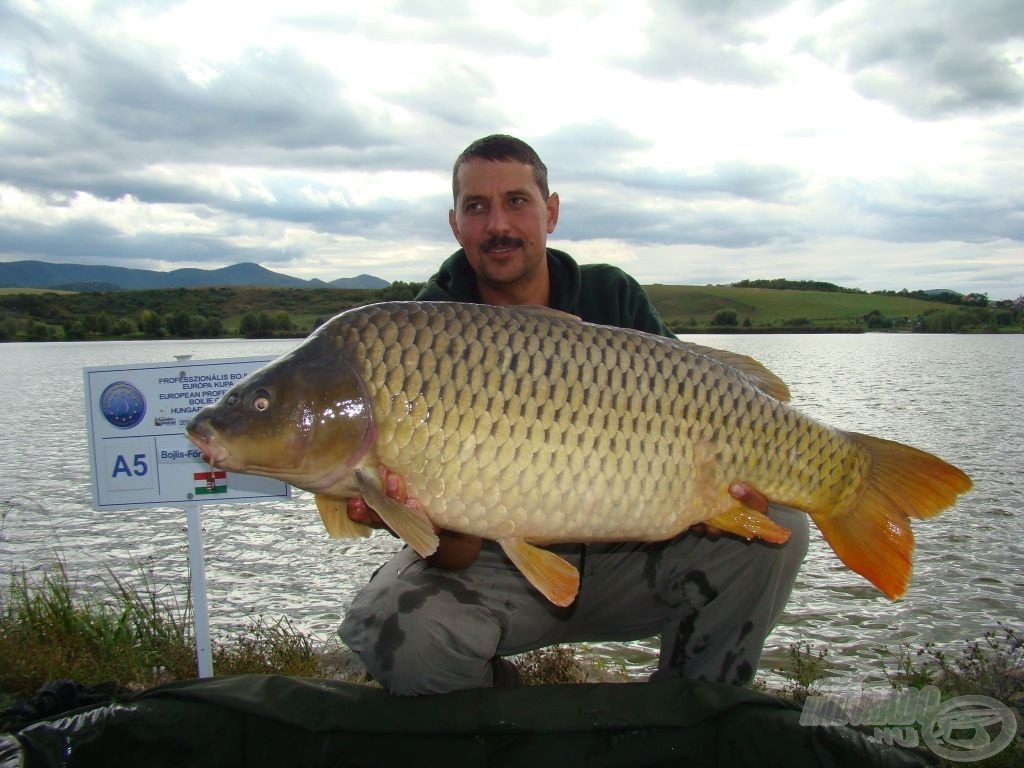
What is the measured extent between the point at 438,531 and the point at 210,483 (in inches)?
30.2

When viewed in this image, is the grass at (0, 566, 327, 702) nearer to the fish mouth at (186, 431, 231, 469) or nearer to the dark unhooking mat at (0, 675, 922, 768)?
the dark unhooking mat at (0, 675, 922, 768)

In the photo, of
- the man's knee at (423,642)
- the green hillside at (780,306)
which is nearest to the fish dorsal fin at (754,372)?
the man's knee at (423,642)

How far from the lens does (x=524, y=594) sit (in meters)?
1.90

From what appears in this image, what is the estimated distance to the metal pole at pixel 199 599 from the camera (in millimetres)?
2107

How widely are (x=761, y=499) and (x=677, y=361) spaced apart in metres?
0.34

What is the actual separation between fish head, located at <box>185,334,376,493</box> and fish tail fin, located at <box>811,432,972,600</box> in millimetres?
958

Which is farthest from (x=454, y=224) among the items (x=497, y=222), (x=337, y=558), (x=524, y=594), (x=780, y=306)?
(x=780, y=306)

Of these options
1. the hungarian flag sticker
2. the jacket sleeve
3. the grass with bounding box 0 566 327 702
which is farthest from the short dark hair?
the grass with bounding box 0 566 327 702

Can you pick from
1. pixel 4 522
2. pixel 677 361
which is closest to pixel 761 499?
pixel 677 361

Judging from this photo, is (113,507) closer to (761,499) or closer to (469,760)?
(469,760)

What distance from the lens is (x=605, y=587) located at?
6.47 feet

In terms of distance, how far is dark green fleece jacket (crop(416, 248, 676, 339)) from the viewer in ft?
7.45

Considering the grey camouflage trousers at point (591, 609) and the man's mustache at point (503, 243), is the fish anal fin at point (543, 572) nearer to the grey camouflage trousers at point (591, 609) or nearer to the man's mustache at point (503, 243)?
the grey camouflage trousers at point (591, 609)

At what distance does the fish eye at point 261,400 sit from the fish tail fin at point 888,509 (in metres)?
1.11
